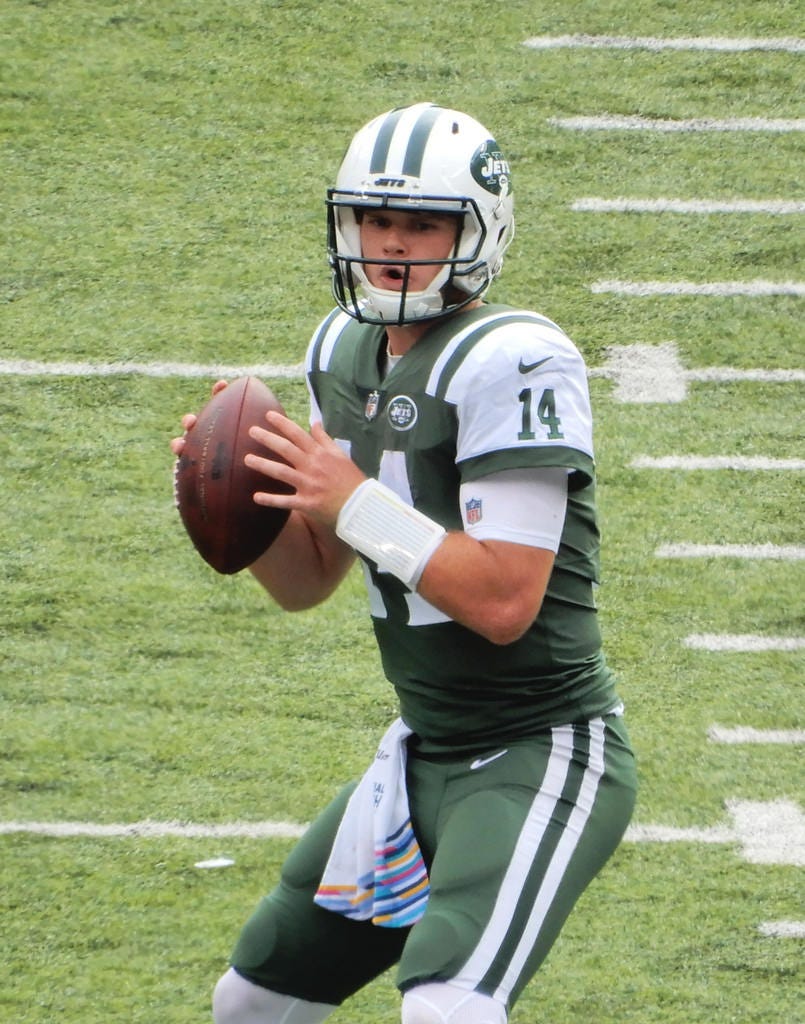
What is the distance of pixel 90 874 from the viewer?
4328 millimetres

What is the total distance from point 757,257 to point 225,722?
3228 millimetres

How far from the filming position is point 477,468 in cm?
271

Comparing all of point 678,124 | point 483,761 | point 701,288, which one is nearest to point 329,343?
point 483,761

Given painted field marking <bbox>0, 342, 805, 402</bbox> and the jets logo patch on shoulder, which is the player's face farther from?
painted field marking <bbox>0, 342, 805, 402</bbox>

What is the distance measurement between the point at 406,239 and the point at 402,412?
0.32 metres

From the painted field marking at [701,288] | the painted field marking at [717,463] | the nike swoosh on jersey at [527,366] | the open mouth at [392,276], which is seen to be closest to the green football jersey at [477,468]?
the nike swoosh on jersey at [527,366]

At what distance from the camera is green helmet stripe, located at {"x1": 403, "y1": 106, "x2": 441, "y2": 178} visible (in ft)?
9.53

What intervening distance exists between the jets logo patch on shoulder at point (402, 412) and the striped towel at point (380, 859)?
571 mm

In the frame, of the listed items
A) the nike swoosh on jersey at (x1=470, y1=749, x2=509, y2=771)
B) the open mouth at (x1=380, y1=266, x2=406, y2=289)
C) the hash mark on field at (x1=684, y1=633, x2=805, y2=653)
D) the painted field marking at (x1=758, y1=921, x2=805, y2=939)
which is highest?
the open mouth at (x1=380, y1=266, x2=406, y2=289)

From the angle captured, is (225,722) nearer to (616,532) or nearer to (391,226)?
(616,532)

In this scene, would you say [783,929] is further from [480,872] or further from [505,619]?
[505,619]

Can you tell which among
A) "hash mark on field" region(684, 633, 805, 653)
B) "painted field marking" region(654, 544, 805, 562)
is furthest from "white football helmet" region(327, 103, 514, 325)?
"painted field marking" region(654, 544, 805, 562)

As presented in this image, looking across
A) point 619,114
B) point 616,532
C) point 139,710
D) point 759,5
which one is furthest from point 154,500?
point 759,5

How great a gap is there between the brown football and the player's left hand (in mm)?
163
